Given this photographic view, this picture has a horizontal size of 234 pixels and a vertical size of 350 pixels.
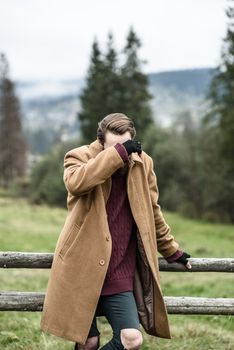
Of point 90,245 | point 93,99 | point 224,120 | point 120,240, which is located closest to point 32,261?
point 90,245

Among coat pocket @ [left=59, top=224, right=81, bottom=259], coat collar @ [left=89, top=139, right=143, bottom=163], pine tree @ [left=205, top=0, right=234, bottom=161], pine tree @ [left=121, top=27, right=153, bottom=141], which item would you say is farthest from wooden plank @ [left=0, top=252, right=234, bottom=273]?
pine tree @ [left=121, top=27, right=153, bottom=141]

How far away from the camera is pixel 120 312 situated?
3.97 metres

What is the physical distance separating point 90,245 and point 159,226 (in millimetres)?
723

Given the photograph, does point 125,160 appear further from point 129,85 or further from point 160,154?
point 160,154

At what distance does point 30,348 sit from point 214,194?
38027 mm

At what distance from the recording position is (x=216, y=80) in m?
31.5

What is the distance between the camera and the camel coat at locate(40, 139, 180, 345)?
155 inches

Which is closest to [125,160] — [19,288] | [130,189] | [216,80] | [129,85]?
[130,189]

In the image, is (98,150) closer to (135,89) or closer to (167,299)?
(167,299)

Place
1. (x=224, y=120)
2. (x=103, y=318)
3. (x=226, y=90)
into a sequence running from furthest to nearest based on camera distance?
(x=226, y=90) < (x=224, y=120) < (x=103, y=318)

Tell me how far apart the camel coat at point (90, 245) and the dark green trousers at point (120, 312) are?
112 millimetres

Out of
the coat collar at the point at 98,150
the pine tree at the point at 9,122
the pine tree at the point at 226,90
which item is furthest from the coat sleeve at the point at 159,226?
the pine tree at the point at 9,122

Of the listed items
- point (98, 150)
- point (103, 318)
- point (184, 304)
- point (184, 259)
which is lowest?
point (103, 318)

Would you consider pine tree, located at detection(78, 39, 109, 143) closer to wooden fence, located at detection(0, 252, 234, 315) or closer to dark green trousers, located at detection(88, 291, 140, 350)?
wooden fence, located at detection(0, 252, 234, 315)
